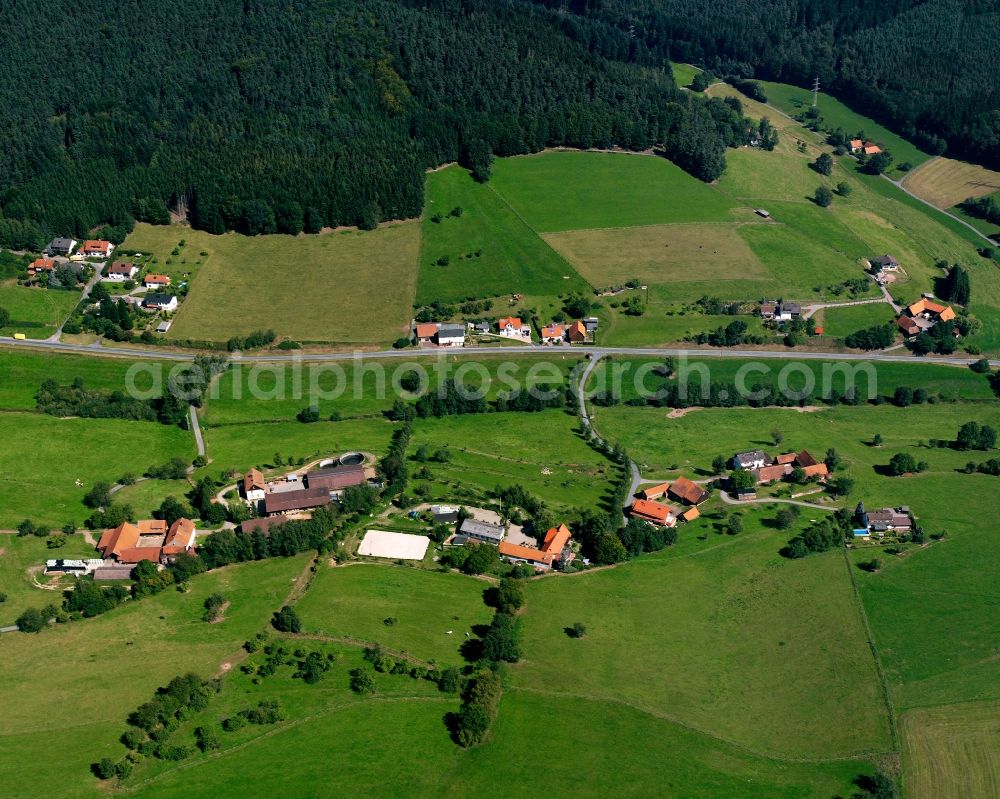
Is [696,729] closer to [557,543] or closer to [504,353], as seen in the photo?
[557,543]

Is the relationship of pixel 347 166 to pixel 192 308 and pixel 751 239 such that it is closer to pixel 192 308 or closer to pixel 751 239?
pixel 192 308

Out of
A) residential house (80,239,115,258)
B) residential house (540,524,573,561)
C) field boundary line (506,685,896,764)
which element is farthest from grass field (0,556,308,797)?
residential house (80,239,115,258)

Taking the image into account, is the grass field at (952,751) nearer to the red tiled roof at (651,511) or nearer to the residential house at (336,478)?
the red tiled roof at (651,511)

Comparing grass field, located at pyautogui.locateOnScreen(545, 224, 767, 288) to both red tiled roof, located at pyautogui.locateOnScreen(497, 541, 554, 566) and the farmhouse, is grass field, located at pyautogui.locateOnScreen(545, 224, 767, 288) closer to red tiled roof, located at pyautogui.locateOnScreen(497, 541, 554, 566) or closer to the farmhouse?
red tiled roof, located at pyautogui.locateOnScreen(497, 541, 554, 566)

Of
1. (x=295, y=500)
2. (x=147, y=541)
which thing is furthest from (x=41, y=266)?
(x=295, y=500)

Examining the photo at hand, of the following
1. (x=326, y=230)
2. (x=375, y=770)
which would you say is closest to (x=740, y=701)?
(x=375, y=770)

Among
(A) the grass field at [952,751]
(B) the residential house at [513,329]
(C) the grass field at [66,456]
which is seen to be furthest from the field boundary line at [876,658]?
(C) the grass field at [66,456]

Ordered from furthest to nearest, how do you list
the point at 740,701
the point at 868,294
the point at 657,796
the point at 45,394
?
the point at 868,294
the point at 45,394
the point at 740,701
the point at 657,796

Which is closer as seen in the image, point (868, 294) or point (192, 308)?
point (192, 308)
